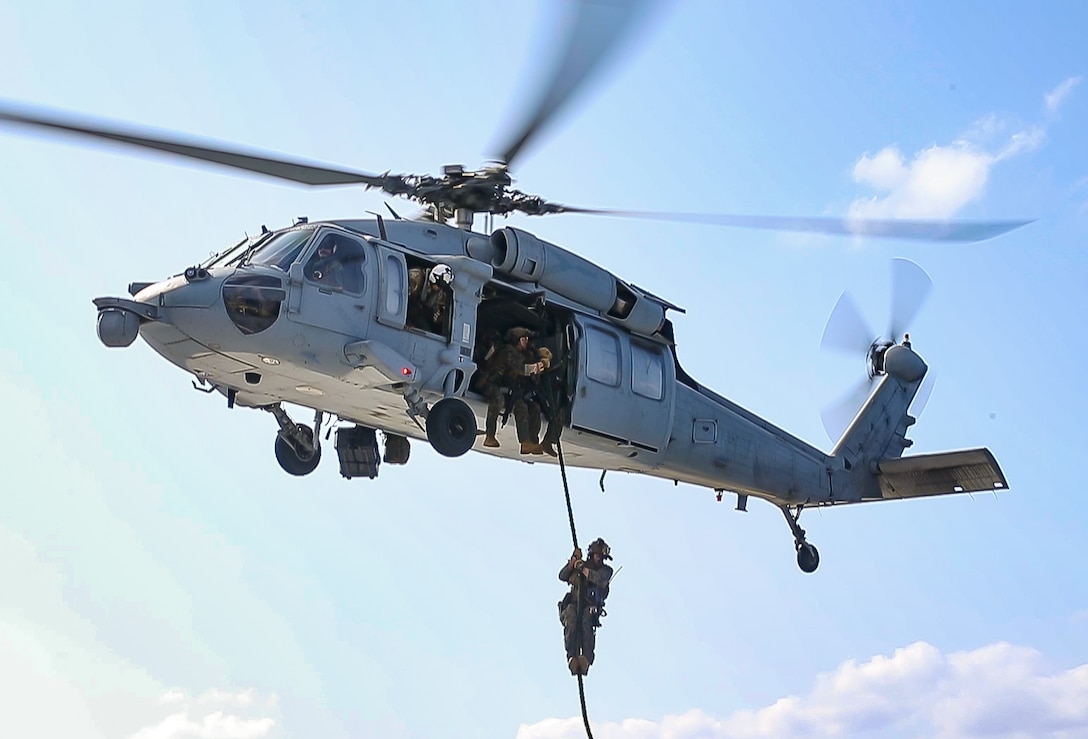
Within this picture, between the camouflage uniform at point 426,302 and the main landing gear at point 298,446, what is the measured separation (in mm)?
1978

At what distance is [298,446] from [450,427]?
7.78ft

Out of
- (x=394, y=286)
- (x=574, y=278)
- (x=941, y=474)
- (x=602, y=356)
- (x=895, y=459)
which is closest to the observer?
(x=394, y=286)

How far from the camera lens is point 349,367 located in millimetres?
12484

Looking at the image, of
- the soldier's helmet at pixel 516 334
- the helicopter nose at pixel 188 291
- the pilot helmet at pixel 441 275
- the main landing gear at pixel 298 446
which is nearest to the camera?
the helicopter nose at pixel 188 291

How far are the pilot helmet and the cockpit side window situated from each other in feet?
2.65

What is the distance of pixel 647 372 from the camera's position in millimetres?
15281

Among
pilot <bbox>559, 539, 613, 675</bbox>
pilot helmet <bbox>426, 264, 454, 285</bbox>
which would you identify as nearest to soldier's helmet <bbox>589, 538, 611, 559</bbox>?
pilot <bbox>559, 539, 613, 675</bbox>

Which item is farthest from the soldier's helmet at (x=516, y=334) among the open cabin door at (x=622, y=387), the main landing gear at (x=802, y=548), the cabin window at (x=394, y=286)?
the main landing gear at (x=802, y=548)

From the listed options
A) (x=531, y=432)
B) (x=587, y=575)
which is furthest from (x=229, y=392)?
(x=587, y=575)

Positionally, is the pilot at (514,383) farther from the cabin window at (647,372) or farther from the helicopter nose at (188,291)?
the helicopter nose at (188,291)

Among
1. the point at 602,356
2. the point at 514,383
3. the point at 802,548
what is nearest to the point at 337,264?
the point at 514,383

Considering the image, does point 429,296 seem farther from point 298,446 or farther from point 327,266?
point 298,446

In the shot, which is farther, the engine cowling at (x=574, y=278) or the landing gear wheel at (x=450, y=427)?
the engine cowling at (x=574, y=278)

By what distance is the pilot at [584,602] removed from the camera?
13570 mm
